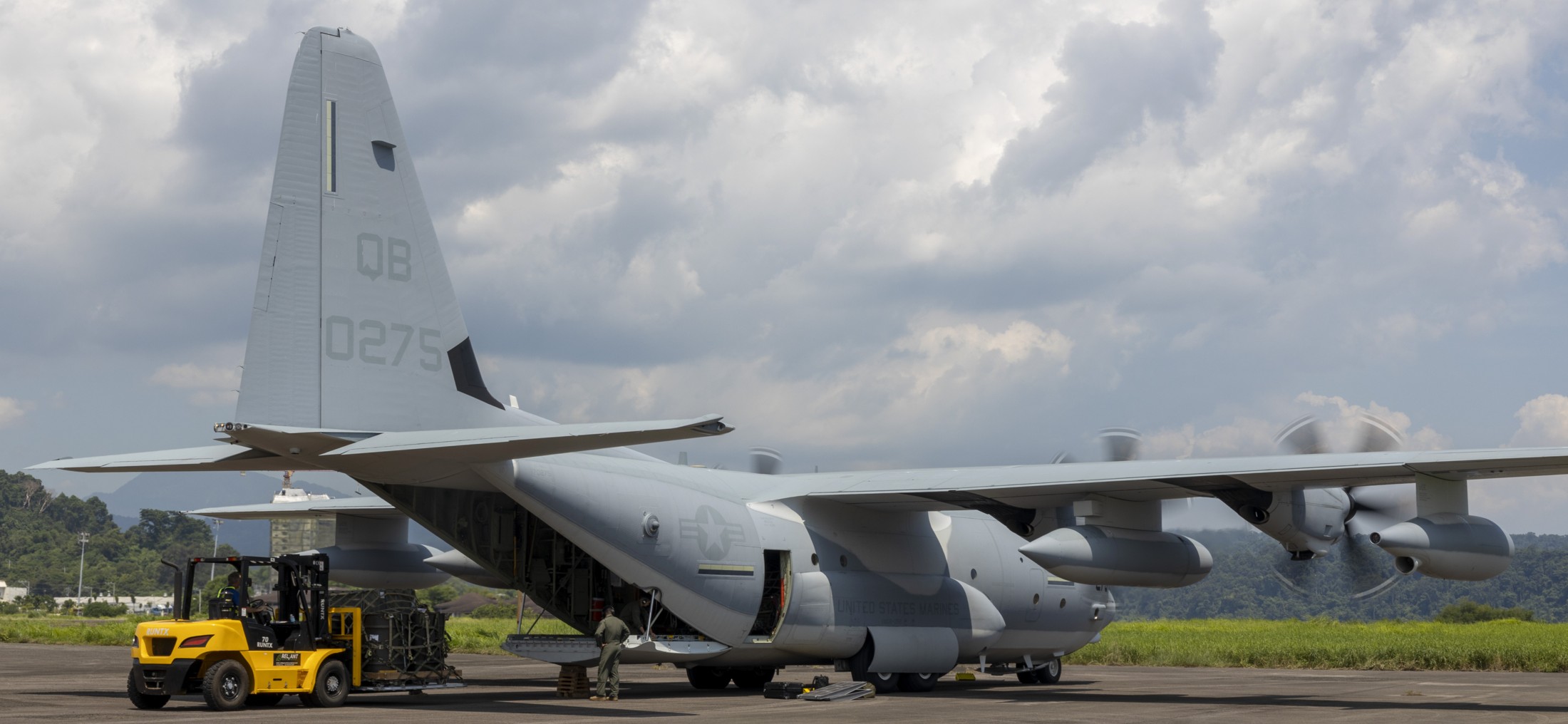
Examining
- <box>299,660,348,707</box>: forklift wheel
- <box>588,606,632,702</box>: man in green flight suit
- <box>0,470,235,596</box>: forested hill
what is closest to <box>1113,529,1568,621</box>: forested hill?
<box>588,606,632,702</box>: man in green flight suit

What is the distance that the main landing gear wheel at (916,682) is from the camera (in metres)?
21.4

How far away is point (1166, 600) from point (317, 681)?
8995cm

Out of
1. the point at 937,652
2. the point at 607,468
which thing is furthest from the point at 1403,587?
the point at 607,468

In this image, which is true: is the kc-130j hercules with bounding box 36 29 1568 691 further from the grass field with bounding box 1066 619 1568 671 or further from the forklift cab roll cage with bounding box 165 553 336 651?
the grass field with bounding box 1066 619 1568 671

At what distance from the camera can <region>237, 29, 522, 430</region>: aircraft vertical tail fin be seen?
15.0 m

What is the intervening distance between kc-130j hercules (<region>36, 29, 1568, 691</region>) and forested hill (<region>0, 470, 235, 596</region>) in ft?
346

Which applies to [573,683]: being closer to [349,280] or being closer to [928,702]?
[928,702]

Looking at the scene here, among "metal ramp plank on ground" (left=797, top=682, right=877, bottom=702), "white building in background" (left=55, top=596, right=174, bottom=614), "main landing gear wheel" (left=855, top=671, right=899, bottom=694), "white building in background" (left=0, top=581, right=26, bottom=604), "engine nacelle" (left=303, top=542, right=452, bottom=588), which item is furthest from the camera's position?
"white building in background" (left=0, top=581, right=26, bottom=604)

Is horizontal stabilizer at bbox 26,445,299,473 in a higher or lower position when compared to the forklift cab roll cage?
higher

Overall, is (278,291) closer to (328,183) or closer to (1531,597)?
(328,183)

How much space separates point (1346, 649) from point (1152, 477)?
63.0ft

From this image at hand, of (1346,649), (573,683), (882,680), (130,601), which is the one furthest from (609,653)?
(130,601)

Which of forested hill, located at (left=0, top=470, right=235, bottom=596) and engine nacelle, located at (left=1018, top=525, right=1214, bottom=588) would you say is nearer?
engine nacelle, located at (left=1018, top=525, right=1214, bottom=588)

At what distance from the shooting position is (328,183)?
15477 mm
